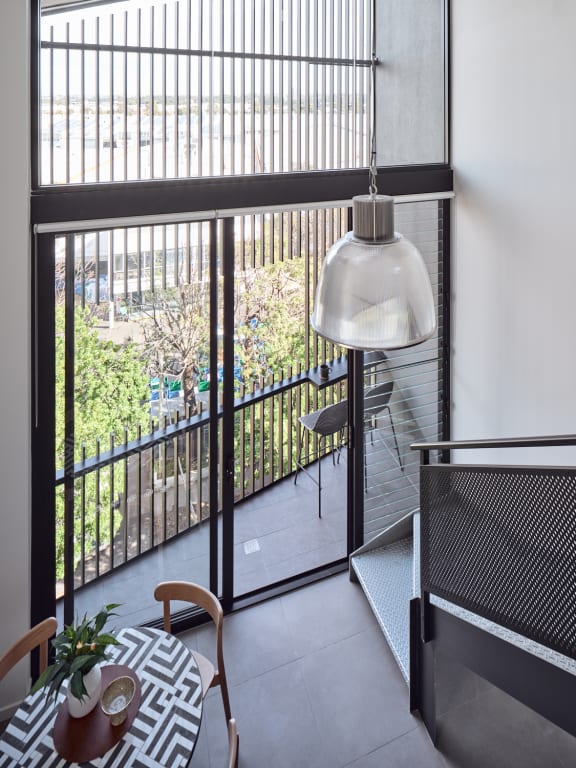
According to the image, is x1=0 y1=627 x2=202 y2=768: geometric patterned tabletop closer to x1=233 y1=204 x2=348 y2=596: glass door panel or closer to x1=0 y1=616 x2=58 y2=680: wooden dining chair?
x1=0 y1=616 x2=58 y2=680: wooden dining chair

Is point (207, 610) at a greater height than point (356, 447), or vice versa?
point (356, 447)

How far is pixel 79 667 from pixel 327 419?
7.75 feet

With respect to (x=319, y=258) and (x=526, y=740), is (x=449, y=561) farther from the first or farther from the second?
(x=319, y=258)

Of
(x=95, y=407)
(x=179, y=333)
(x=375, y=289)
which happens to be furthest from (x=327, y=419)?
(x=375, y=289)

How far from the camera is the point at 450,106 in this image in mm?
3844

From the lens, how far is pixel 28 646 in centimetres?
262

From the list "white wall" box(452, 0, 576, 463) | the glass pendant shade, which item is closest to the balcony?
"white wall" box(452, 0, 576, 463)

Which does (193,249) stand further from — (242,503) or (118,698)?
(118,698)

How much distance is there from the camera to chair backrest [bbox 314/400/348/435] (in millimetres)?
4152

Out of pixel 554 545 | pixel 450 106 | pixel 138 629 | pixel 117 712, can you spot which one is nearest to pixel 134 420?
pixel 138 629

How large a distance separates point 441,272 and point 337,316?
2.84 meters

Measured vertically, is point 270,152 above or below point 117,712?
above

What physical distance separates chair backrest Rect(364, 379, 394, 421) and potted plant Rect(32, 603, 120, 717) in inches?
83.0

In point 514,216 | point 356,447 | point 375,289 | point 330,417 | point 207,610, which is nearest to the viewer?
point 375,289
